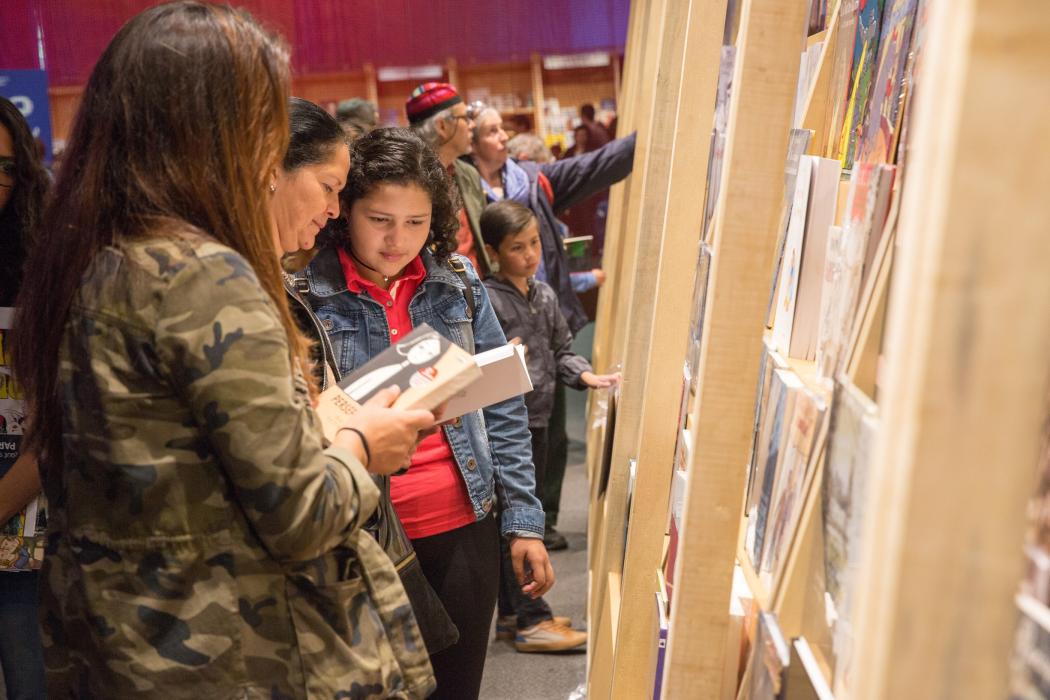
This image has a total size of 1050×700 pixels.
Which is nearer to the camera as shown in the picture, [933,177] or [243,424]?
[933,177]

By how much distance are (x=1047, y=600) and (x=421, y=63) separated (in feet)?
24.8

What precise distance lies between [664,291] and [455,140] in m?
2.13

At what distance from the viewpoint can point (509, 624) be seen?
3543mm

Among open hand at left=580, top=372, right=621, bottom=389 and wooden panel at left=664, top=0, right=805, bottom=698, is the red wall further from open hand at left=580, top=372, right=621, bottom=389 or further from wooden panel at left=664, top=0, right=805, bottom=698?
wooden panel at left=664, top=0, right=805, bottom=698

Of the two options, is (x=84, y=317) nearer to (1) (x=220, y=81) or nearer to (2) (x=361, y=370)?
(1) (x=220, y=81)

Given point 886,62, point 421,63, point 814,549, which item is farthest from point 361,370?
point 421,63

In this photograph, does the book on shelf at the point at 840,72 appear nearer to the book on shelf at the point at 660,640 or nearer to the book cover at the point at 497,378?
the book cover at the point at 497,378

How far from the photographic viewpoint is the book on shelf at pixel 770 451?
49.9 inches

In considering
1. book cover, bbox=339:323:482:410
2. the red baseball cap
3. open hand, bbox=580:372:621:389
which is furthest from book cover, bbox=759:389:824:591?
the red baseball cap

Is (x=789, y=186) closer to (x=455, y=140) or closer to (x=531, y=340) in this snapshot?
(x=531, y=340)

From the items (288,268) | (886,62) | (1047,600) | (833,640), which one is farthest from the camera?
(288,268)

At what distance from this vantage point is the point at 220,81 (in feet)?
3.59

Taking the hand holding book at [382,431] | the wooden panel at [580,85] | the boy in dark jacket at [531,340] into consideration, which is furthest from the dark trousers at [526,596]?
the wooden panel at [580,85]

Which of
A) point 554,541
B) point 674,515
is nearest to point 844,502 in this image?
point 674,515
